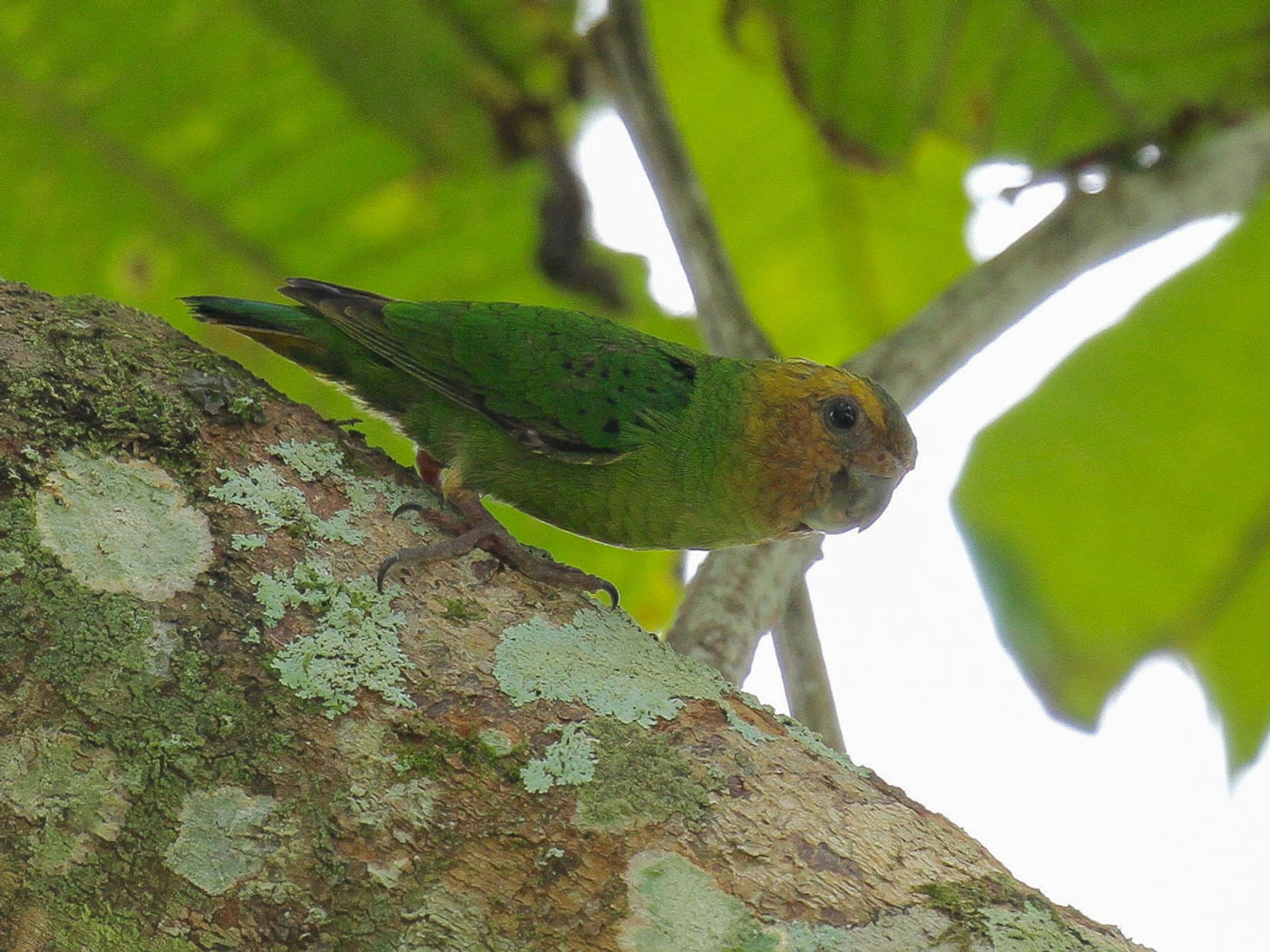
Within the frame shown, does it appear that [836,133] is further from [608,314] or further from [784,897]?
[784,897]

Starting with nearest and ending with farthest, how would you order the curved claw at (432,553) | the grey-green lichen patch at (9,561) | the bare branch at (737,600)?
1. the grey-green lichen patch at (9,561)
2. the curved claw at (432,553)
3. the bare branch at (737,600)

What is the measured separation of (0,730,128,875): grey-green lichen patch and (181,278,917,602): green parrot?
5.26 feet

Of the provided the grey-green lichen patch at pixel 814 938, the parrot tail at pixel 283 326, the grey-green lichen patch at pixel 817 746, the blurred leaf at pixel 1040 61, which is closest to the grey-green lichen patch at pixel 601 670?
the grey-green lichen patch at pixel 817 746

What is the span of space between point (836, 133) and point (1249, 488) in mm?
2134

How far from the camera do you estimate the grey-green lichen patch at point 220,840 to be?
1826mm

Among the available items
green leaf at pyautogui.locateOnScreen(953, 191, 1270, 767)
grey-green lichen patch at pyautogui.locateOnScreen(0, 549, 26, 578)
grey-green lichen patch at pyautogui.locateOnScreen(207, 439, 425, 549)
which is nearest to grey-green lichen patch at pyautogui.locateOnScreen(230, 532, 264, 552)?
grey-green lichen patch at pyautogui.locateOnScreen(207, 439, 425, 549)

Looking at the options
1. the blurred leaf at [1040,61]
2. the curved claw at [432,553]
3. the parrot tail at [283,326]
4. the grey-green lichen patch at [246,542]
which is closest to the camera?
the grey-green lichen patch at [246,542]

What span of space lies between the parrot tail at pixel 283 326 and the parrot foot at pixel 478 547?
77 centimetres

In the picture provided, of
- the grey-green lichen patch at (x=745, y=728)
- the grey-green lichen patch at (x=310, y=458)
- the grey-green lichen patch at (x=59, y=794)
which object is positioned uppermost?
the grey-green lichen patch at (x=310, y=458)

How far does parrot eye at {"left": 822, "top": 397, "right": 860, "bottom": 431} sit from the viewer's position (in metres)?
3.49

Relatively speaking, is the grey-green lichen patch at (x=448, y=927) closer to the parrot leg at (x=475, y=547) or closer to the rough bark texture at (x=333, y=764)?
the rough bark texture at (x=333, y=764)

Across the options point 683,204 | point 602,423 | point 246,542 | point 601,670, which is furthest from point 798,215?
point 246,542

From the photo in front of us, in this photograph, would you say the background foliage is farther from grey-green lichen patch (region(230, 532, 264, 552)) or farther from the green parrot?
grey-green lichen patch (region(230, 532, 264, 552))

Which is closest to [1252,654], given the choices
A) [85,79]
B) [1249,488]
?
[1249,488]
